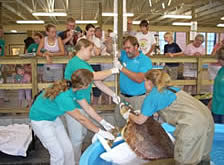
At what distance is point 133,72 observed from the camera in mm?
2961

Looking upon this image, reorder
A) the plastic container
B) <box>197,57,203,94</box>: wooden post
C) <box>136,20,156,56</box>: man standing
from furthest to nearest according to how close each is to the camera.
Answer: <box>136,20,156,56</box>: man standing, <box>197,57,203,94</box>: wooden post, the plastic container

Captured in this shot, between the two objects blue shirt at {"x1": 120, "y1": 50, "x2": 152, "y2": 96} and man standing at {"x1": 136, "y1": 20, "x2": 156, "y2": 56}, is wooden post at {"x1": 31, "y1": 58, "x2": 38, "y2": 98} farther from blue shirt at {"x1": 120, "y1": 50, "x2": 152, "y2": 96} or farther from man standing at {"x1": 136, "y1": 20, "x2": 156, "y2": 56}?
man standing at {"x1": 136, "y1": 20, "x2": 156, "y2": 56}

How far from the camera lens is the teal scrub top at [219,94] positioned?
293cm

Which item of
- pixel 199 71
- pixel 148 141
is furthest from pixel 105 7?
pixel 148 141

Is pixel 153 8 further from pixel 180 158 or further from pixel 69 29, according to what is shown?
pixel 180 158

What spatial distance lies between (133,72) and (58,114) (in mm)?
1005

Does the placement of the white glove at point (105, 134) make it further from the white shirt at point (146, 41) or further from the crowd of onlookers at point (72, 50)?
the white shirt at point (146, 41)

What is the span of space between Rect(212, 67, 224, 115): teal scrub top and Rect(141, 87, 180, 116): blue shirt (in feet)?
4.09

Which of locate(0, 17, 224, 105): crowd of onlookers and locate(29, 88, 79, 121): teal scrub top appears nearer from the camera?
locate(29, 88, 79, 121): teal scrub top

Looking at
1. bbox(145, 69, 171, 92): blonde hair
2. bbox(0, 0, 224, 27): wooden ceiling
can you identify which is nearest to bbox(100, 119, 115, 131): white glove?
bbox(145, 69, 171, 92): blonde hair

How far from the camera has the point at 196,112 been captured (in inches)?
74.4

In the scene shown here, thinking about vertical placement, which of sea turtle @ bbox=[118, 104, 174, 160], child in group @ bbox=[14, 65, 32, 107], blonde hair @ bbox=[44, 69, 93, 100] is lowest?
sea turtle @ bbox=[118, 104, 174, 160]

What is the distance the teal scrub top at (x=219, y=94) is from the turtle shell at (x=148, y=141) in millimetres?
992

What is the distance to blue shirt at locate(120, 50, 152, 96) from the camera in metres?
3.05
